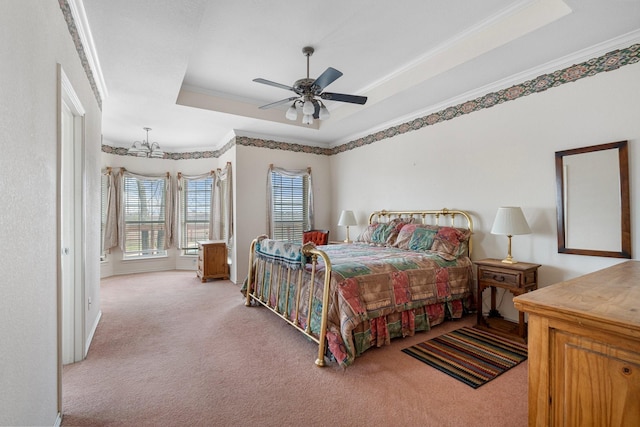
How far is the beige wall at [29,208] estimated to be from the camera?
113 centimetres

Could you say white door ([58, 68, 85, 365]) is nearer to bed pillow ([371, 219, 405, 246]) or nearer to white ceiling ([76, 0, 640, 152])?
white ceiling ([76, 0, 640, 152])

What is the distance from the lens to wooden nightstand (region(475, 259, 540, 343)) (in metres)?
2.89

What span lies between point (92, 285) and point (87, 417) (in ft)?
5.59

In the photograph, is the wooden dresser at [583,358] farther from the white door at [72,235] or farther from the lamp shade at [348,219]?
the lamp shade at [348,219]

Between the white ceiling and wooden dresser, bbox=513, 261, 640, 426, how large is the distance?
2416mm

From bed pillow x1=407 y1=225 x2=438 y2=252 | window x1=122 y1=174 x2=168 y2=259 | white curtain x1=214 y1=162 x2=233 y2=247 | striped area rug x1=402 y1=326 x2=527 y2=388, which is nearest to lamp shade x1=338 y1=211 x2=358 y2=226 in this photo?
bed pillow x1=407 y1=225 x2=438 y2=252

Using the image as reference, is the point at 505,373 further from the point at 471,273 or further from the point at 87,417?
the point at 87,417

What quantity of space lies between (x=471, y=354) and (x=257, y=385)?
1.82 m

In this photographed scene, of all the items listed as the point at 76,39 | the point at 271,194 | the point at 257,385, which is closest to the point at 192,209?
the point at 271,194

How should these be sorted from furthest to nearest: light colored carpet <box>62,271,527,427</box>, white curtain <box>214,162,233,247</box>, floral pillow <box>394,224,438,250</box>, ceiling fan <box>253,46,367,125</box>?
1. white curtain <box>214,162,233,247</box>
2. floral pillow <box>394,224,438,250</box>
3. ceiling fan <box>253,46,367,125</box>
4. light colored carpet <box>62,271,527,427</box>

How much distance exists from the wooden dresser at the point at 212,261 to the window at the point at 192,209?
1231mm

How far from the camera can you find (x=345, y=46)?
10.6 ft

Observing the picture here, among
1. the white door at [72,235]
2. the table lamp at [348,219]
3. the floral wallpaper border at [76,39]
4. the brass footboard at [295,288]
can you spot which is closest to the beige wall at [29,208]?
the floral wallpaper border at [76,39]

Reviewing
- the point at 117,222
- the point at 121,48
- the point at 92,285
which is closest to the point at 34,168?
the point at 121,48
